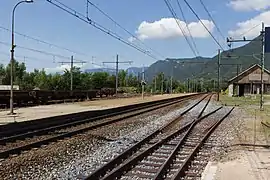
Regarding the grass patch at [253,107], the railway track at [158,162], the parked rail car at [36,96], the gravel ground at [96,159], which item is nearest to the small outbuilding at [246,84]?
the grass patch at [253,107]

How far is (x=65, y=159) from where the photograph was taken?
37.7 feet

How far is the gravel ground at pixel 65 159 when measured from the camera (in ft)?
31.4

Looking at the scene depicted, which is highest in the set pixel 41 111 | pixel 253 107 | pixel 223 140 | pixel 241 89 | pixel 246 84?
pixel 246 84

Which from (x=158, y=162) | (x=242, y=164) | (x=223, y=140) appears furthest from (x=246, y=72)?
(x=158, y=162)

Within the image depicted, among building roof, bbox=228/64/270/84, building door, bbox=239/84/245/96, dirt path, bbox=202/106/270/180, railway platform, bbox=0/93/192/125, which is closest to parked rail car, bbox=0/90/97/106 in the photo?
railway platform, bbox=0/93/192/125

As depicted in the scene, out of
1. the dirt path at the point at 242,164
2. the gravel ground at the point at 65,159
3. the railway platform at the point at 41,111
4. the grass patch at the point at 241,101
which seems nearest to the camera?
the dirt path at the point at 242,164

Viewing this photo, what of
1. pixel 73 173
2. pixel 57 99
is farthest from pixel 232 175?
pixel 57 99

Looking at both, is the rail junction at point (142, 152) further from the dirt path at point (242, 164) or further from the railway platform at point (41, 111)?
the railway platform at point (41, 111)

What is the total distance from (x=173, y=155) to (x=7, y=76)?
324 ft

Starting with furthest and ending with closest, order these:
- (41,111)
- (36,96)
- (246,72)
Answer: (246,72) → (36,96) → (41,111)

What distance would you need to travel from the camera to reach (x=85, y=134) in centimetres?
1716

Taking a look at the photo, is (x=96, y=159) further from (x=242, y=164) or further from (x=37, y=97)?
(x=37, y=97)

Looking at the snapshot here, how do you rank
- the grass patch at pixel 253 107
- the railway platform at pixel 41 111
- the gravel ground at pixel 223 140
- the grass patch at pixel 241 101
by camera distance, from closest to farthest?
the gravel ground at pixel 223 140
the railway platform at pixel 41 111
the grass patch at pixel 253 107
the grass patch at pixel 241 101

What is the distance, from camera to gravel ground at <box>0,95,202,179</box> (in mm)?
9578
